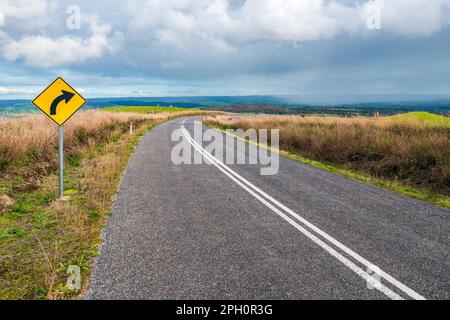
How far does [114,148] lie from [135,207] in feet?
31.4

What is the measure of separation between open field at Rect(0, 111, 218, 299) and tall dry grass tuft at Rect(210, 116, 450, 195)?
8.65m

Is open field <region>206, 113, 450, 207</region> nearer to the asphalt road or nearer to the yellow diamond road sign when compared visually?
the asphalt road

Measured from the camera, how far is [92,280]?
376cm

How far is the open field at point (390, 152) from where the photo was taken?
9.33 m

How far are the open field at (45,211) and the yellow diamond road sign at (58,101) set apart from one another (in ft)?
6.25

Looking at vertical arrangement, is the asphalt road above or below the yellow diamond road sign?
below

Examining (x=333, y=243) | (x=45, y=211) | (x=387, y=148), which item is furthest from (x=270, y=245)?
(x=387, y=148)

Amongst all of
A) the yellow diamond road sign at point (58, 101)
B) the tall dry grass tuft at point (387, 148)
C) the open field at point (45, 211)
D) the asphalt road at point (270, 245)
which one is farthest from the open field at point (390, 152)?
the yellow diamond road sign at point (58, 101)

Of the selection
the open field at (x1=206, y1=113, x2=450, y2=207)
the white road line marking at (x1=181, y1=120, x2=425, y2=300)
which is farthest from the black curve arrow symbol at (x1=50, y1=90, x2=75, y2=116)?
the open field at (x1=206, y1=113, x2=450, y2=207)

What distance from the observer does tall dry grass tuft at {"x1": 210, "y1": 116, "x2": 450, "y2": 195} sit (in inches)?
386

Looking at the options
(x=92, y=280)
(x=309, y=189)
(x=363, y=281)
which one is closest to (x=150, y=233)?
(x=92, y=280)

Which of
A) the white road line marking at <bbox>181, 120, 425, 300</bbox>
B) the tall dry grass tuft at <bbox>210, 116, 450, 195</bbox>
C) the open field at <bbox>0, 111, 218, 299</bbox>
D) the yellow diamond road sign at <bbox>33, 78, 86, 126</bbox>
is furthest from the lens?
the tall dry grass tuft at <bbox>210, 116, 450, 195</bbox>

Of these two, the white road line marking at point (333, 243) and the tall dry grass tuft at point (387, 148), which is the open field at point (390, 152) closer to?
the tall dry grass tuft at point (387, 148)

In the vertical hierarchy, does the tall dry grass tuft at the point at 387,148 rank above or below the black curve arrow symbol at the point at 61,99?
below
